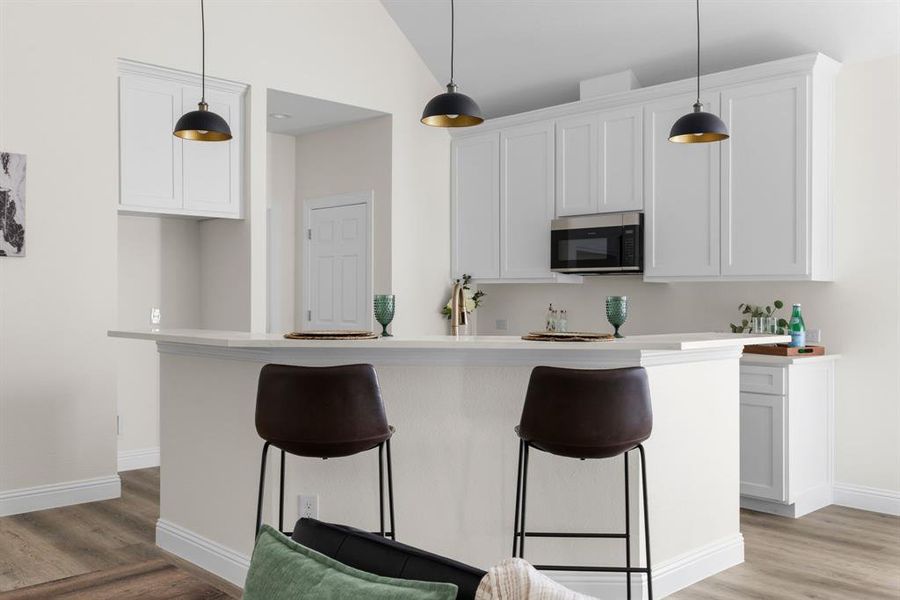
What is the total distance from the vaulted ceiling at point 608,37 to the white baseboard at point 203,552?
12.2 ft

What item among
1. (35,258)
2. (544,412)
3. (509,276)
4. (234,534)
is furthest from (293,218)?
(544,412)

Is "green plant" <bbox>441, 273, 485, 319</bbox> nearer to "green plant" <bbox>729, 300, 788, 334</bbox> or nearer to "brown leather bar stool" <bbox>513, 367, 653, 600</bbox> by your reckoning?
"green plant" <bbox>729, 300, 788, 334</bbox>

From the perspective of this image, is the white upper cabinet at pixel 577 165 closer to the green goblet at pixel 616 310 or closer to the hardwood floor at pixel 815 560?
the hardwood floor at pixel 815 560

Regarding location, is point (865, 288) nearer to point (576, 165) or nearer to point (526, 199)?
point (576, 165)

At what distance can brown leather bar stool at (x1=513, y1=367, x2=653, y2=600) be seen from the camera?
2670 mm

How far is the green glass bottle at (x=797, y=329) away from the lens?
14.8 feet

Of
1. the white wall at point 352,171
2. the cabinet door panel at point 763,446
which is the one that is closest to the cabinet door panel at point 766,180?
the cabinet door panel at point 763,446

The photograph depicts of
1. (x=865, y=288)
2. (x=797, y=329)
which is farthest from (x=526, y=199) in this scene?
(x=865, y=288)

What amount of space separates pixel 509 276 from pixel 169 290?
2.39 metres

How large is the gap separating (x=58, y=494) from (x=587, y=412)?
3.26m

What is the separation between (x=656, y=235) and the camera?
16.7 ft

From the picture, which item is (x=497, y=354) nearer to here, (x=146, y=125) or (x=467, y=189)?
(x=146, y=125)

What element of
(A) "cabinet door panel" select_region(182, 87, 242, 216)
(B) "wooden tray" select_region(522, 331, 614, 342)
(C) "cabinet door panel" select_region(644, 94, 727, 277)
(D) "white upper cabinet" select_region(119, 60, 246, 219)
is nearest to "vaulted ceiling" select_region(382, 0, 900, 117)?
(C) "cabinet door panel" select_region(644, 94, 727, 277)

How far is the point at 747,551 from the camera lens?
12.3ft
